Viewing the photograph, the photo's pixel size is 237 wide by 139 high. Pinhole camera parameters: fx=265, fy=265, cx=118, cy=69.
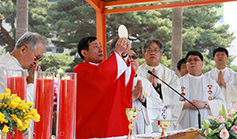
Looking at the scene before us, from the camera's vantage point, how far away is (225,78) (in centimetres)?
597

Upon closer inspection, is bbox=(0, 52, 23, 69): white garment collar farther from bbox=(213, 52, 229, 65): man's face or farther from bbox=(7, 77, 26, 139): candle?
bbox=(213, 52, 229, 65): man's face

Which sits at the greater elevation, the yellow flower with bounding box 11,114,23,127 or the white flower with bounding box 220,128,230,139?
the yellow flower with bounding box 11,114,23,127

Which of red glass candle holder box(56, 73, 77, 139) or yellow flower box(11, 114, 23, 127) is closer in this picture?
yellow flower box(11, 114, 23, 127)

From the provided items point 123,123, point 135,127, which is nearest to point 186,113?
point 135,127

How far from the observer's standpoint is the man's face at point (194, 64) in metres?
4.88

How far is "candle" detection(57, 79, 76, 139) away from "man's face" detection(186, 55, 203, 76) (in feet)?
12.2

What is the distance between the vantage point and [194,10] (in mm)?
16094

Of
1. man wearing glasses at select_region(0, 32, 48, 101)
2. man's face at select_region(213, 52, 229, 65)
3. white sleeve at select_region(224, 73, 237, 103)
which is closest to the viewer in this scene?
man wearing glasses at select_region(0, 32, 48, 101)

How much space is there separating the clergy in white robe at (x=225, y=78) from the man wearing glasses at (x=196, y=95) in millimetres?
678

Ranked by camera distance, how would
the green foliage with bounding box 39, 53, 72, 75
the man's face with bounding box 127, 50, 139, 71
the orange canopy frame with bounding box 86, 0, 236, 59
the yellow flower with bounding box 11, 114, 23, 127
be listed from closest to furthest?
the yellow flower with bounding box 11, 114, 23, 127, the man's face with bounding box 127, 50, 139, 71, the orange canopy frame with bounding box 86, 0, 236, 59, the green foliage with bounding box 39, 53, 72, 75

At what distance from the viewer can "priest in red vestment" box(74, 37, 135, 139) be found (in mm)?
3367

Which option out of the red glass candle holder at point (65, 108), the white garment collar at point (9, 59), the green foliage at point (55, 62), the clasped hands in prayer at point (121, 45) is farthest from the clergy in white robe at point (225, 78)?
the green foliage at point (55, 62)

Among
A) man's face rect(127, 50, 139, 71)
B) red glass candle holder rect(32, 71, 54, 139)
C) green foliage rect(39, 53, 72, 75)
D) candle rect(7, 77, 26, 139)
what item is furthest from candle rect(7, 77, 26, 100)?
green foliage rect(39, 53, 72, 75)

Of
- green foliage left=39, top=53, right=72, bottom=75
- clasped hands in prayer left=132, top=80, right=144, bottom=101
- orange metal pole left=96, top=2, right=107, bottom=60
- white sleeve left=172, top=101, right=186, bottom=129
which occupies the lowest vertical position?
white sleeve left=172, top=101, right=186, bottom=129
